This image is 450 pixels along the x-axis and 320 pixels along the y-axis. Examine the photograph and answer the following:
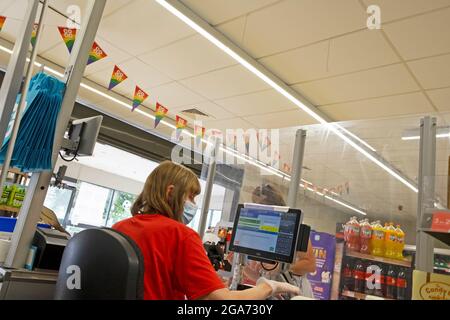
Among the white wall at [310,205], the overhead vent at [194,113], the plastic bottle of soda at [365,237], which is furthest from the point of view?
the overhead vent at [194,113]

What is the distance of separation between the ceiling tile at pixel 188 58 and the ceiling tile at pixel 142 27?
103 millimetres

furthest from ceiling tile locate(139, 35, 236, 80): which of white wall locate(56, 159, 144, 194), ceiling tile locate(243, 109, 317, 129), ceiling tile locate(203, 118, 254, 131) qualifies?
white wall locate(56, 159, 144, 194)

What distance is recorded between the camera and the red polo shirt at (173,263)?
1223 millimetres

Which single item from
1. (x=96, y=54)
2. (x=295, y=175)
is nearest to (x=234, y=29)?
(x=96, y=54)

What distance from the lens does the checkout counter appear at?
4.40 feet

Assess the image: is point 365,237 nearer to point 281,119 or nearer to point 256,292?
point 256,292

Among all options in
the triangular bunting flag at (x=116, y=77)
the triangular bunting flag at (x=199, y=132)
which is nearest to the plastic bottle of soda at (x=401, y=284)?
the triangular bunting flag at (x=116, y=77)

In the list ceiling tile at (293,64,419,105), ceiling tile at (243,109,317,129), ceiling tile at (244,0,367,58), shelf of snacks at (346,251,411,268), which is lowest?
shelf of snacks at (346,251,411,268)

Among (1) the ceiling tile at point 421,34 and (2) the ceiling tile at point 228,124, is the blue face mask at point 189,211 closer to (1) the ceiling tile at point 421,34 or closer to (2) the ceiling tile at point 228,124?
(1) the ceiling tile at point 421,34

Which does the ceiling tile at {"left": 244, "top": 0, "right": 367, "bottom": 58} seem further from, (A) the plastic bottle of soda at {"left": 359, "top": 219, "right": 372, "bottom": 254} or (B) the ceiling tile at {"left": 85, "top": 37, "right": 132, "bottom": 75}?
(A) the plastic bottle of soda at {"left": 359, "top": 219, "right": 372, "bottom": 254}

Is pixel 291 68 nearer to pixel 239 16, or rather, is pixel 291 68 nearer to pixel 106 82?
pixel 239 16

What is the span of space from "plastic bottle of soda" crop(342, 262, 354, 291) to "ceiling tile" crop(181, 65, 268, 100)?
2.34 m

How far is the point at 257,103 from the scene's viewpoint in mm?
4668

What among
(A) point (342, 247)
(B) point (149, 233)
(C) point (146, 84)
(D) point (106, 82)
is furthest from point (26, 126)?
(D) point (106, 82)
